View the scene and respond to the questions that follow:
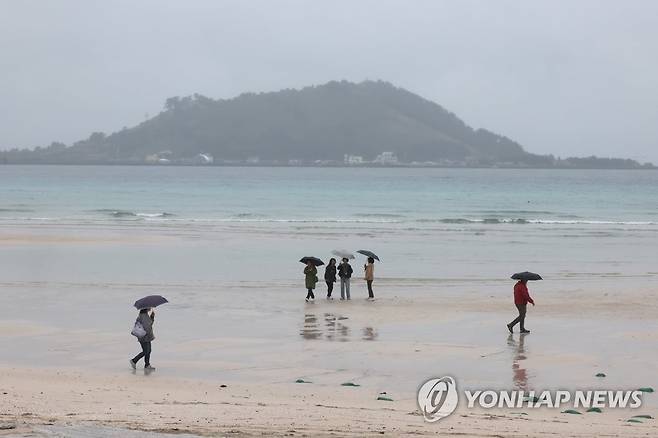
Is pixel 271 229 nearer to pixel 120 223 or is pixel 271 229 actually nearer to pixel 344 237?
pixel 344 237

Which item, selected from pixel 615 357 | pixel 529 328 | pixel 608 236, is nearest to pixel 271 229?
pixel 608 236

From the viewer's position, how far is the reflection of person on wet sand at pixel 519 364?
15055mm

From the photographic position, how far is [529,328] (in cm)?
2048

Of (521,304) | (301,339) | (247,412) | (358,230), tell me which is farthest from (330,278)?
(358,230)

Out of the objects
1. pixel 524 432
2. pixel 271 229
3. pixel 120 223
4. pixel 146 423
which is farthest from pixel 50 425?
pixel 120 223

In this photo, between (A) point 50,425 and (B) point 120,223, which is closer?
(A) point 50,425

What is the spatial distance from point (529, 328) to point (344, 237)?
90.4 ft

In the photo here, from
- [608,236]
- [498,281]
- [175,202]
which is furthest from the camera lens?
[175,202]

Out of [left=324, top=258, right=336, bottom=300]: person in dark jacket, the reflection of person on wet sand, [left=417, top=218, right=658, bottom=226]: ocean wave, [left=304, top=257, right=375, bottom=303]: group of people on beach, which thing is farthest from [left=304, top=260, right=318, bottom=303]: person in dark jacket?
[left=417, top=218, right=658, bottom=226]: ocean wave

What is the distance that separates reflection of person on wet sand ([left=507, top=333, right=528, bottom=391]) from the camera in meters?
15.1

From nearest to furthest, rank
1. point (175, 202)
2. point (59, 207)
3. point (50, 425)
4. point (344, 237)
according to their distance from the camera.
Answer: point (50, 425)
point (344, 237)
point (59, 207)
point (175, 202)

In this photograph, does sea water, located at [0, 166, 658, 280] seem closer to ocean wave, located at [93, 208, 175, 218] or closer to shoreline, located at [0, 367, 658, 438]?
ocean wave, located at [93, 208, 175, 218]

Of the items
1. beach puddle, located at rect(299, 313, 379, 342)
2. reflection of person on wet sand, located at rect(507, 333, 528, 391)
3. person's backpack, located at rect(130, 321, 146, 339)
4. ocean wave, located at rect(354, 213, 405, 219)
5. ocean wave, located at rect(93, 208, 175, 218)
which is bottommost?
beach puddle, located at rect(299, 313, 379, 342)

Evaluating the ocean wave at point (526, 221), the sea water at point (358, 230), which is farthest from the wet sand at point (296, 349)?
the ocean wave at point (526, 221)
